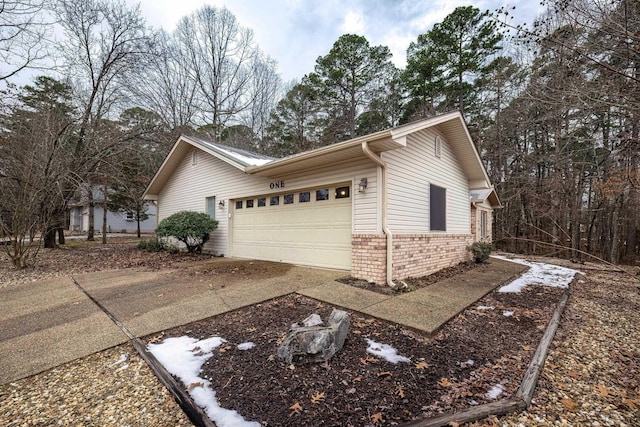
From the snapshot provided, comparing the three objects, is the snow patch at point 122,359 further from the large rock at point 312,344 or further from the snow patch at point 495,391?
the snow patch at point 495,391

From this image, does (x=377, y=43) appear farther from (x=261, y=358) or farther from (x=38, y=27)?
(x=261, y=358)

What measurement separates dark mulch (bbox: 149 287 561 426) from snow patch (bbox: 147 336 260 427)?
0.06m

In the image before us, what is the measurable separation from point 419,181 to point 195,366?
5.89 metres

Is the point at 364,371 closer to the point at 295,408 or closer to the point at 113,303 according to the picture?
the point at 295,408

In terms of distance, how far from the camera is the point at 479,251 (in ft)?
28.1

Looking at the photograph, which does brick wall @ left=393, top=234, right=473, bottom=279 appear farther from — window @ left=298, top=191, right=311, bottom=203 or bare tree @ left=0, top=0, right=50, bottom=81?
bare tree @ left=0, top=0, right=50, bottom=81

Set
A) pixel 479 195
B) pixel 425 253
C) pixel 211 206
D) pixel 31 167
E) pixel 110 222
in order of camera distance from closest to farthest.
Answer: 1. pixel 425 253
2. pixel 31 167
3. pixel 211 206
4. pixel 479 195
5. pixel 110 222

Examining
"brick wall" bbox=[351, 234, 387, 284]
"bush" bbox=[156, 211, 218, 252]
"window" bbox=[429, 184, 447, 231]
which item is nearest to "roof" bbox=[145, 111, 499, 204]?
"window" bbox=[429, 184, 447, 231]

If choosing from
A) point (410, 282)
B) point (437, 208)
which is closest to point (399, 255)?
point (410, 282)

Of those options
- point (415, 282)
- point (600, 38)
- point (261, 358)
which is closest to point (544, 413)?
point (261, 358)

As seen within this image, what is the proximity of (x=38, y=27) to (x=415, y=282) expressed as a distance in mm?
12330

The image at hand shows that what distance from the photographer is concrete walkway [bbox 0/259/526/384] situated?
3.05m

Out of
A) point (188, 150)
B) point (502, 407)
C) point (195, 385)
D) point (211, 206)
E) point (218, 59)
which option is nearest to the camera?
point (502, 407)

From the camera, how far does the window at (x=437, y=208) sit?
23.4ft
